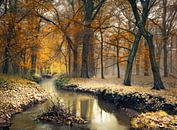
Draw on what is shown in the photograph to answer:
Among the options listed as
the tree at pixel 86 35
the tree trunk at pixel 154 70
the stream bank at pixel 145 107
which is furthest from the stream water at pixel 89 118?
the tree at pixel 86 35

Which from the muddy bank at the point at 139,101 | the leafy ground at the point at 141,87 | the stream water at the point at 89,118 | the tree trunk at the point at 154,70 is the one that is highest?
the tree trunk at the point at 154,70

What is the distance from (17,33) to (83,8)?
1469 centimetres

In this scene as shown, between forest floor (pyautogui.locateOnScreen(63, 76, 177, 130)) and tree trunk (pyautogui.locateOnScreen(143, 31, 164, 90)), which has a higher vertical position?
tree trunk (pyautogui.locateOnScreen(143, 31, 164, 90))

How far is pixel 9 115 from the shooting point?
1408 cm

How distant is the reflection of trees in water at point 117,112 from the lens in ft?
47.9

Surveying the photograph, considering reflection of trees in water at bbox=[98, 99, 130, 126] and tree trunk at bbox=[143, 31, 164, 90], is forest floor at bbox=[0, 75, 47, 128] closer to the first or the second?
reflection of trees in water at bbox=[98, 99, 130, 126]

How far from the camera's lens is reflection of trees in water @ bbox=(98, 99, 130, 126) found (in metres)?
14.6

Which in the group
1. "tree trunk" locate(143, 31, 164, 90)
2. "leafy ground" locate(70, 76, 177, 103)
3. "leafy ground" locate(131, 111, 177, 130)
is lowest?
"leafy ground" locate(131, 111, 177, 130)

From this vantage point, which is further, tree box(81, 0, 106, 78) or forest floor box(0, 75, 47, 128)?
tree box(81, 0, 106, 78)

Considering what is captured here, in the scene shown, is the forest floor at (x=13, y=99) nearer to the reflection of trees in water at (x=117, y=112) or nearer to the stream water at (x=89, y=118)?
the stream water at (x=89, y=118)

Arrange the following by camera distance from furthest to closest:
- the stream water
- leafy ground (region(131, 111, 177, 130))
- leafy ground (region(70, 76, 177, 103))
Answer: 1. leafy ground (region(70, 76, 177, 103))
2. the stream water
3. leafy ground (region(131, 111, 177, 130))

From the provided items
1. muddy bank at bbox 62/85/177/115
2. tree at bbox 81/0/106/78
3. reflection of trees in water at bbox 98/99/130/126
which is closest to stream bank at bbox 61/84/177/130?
muddy bank at bbox 62/85/177/115

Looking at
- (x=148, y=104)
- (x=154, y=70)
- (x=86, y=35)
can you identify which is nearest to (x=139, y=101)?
(x=148, y=104)

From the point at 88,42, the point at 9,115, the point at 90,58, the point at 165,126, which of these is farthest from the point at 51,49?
the point at 165,126
